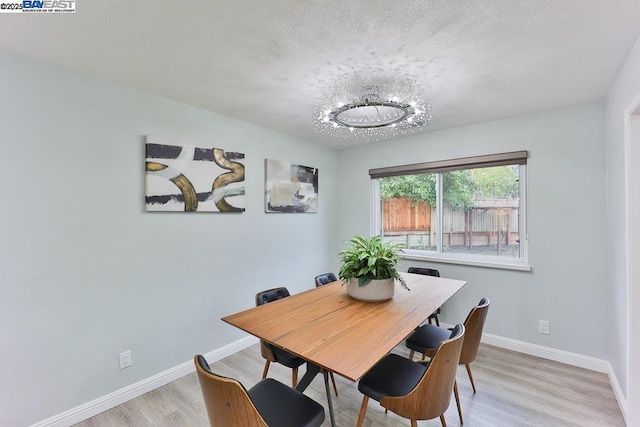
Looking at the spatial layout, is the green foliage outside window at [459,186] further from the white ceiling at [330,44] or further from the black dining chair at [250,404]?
the black dining chair at [250,404]

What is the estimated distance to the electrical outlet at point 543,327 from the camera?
2740mm

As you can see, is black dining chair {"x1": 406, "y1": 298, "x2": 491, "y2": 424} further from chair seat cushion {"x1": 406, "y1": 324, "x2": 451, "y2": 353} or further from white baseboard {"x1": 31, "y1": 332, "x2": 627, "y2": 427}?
white baseboard {"x1": 31, "y1": 332, "x2": 627, "y2": 427}

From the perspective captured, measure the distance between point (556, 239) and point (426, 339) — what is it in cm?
169

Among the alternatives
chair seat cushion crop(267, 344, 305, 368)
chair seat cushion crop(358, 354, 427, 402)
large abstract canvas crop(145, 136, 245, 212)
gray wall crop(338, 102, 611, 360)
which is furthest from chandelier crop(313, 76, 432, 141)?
chair seat cushion crop(267, 344, 305, 368)

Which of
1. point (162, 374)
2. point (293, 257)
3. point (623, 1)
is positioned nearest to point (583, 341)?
point (623, 1)

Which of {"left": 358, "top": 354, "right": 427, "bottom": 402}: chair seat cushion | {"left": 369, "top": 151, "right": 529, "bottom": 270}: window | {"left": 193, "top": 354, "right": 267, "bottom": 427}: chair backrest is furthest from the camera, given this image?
{"left": 369, "top": 151, "right": 529, "bottom": 270}: window

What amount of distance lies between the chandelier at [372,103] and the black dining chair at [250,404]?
171cm

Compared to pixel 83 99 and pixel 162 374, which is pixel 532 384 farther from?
pixel 83 99

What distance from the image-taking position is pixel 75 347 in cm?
196

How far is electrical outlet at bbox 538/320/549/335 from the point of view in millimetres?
2740

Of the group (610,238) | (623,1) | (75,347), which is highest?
(623,1)

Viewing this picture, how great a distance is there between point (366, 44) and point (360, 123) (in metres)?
0.62

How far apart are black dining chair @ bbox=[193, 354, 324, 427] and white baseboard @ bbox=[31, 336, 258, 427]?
4.31 feet

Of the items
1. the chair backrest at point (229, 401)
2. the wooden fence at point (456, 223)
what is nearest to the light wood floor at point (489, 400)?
the chair backrest at point (229, 401)
